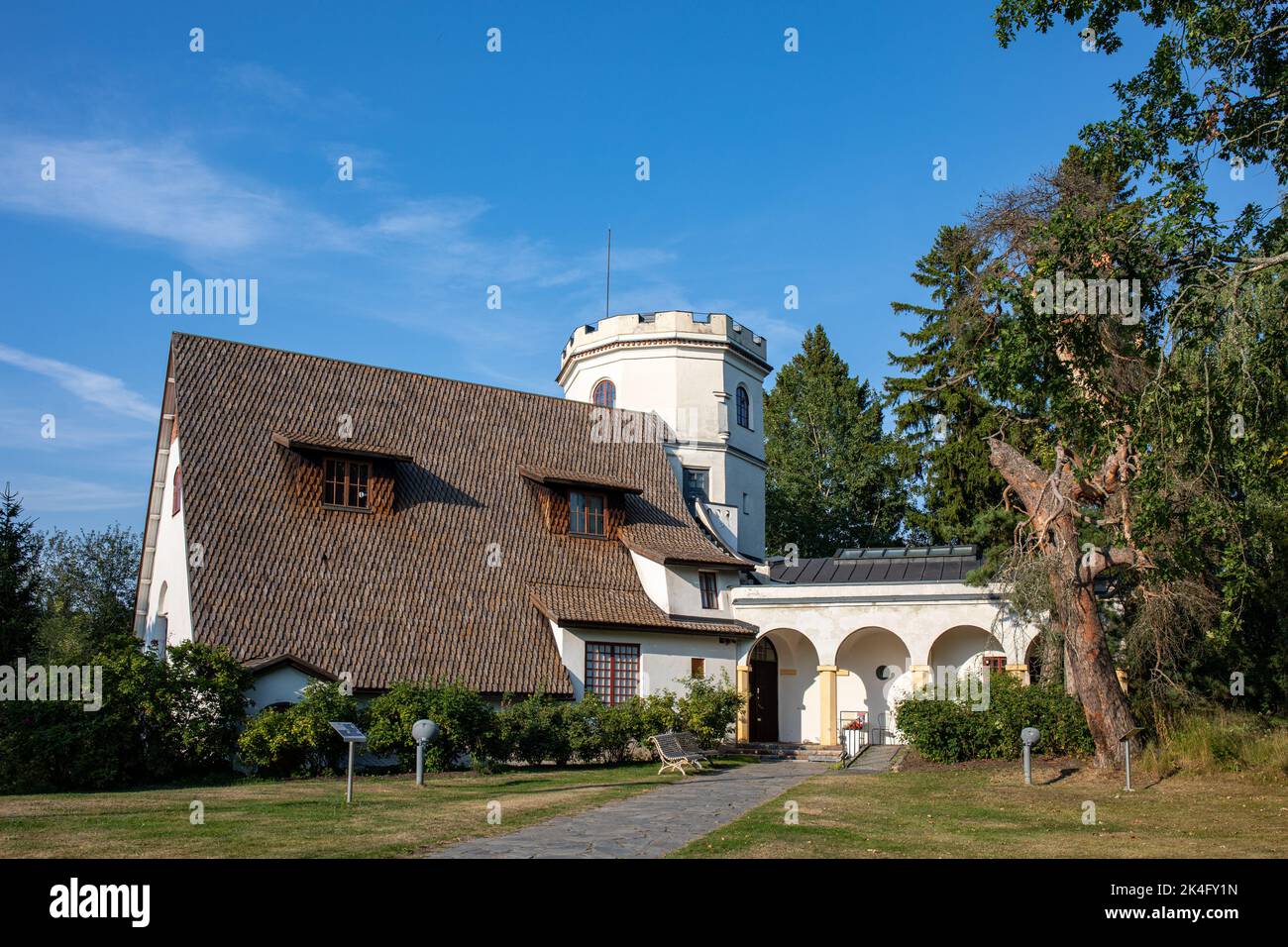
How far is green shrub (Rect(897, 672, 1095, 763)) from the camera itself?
22.4 meters

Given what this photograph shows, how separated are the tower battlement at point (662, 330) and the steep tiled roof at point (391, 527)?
4742mm

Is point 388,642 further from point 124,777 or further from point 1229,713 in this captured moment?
point 1229,713

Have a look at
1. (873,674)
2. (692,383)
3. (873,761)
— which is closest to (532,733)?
(873,761)

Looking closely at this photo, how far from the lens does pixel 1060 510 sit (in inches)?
819

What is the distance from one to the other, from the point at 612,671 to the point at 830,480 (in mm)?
26548

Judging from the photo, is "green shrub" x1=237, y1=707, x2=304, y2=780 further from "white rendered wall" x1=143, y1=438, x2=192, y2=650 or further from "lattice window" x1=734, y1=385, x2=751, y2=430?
"lattice window" x1=734, y1=385, x2=751, y2=430

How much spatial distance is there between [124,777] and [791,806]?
1243cm

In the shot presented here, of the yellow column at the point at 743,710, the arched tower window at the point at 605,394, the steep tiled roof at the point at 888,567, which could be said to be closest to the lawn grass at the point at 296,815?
the yellow column at the point at 743,710

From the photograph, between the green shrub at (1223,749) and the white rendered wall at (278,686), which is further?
the white rendered wall at (278,686)

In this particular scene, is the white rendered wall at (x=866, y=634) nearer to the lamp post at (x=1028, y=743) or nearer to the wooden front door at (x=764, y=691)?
the wooden front door at (x=764, y=691)

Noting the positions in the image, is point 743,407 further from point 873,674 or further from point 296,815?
point 296,815

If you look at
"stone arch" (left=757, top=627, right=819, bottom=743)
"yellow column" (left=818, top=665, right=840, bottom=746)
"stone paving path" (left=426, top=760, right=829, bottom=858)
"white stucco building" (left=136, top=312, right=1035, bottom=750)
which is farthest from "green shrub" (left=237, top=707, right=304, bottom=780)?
"stone arch" (left=757, top=627, right=819, bottom=743)

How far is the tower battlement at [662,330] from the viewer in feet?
117

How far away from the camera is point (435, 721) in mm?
21672
